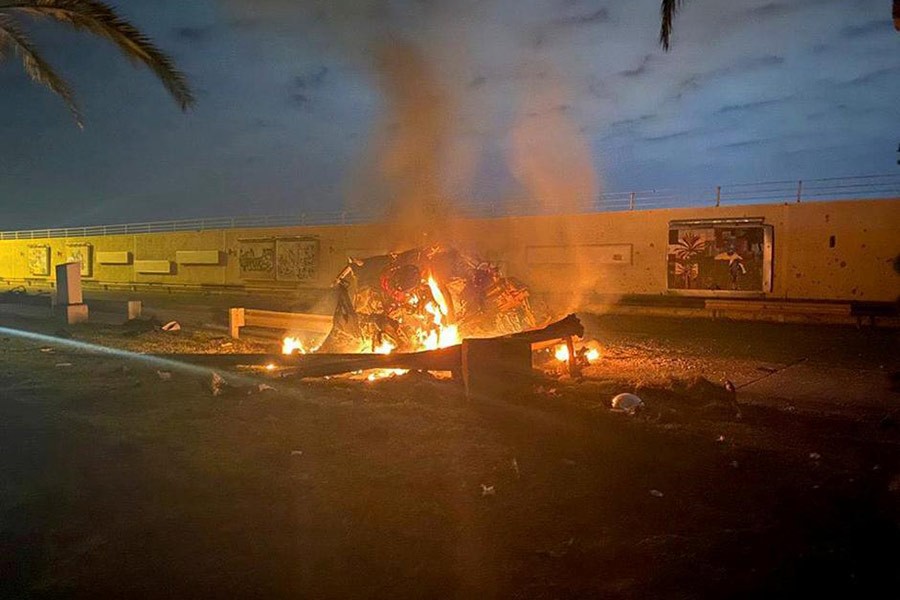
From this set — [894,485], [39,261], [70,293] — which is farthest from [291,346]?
[39,261]

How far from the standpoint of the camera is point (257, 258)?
1272 inches

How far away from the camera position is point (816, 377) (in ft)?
35.1

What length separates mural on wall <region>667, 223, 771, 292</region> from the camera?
1908cm

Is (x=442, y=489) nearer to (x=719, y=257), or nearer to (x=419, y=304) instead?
(x=419, y=304)

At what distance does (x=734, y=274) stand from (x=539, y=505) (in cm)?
1603

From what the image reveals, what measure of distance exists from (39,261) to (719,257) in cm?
4121

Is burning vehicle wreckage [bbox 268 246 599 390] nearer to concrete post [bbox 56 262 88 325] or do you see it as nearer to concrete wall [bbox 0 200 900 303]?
concrete wall [bbox 0 200 900 303]

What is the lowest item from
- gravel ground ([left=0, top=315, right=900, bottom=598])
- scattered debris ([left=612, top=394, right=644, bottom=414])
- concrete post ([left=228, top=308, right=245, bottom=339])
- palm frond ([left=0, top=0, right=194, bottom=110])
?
gravel ground ([left=0, top=315, right=900, bottom=598])

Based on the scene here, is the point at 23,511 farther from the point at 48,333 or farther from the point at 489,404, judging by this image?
the point at 48,333

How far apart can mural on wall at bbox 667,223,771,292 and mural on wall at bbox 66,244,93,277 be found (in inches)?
1352

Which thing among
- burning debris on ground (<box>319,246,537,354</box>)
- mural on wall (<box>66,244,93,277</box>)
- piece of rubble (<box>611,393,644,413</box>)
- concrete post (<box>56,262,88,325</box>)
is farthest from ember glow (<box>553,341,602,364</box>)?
mural on wall (<box>66,244,93,277</box>)

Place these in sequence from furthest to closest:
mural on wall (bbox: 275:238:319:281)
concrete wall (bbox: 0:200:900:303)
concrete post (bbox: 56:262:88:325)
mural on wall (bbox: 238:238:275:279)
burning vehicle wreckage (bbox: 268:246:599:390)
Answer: mural on wall (bbox: 238:238:275:279) < mural on wall (bbox: 275:238:319:281) < concrete post (bbox: 56:262:88:325) < concrete wall (bbox: 0:200:900:303) < burning vehicle wreckage (bbox: 268:246:599:390)

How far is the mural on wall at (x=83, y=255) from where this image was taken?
41.3m

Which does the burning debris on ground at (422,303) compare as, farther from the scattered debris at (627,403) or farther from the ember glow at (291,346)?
the scattered debris at (627,403)
